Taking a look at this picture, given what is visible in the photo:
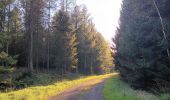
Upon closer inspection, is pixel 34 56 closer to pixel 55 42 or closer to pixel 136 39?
pixel 55 42

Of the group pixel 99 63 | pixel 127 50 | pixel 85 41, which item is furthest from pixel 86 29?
pixel 127 50

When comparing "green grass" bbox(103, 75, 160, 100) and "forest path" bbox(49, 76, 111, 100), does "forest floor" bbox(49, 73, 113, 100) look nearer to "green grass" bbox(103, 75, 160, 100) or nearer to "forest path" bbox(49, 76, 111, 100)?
"forest path" bbox(49, 76, 111, 100)

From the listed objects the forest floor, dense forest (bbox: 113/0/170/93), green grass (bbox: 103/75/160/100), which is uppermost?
dense forest (bbox: 113/0/170/93)

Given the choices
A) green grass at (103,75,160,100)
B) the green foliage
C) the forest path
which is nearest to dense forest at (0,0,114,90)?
the green foliage

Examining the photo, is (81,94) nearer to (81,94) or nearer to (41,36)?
(81,94)

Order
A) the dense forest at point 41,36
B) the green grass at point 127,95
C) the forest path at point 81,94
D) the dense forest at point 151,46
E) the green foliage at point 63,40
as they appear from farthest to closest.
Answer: the green foliage at point 63,40
the dense forest at point 41,36
the forest path at point 81,94
the dense forest at point 151,46
the green grass at point 127,95

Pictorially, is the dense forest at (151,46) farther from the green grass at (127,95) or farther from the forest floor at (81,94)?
the forest floor at (81,94)

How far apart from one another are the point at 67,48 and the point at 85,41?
14.5m

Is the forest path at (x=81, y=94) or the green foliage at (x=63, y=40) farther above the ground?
the green foliage at (x=63, y=40)

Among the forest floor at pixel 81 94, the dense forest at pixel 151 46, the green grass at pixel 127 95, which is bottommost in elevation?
the forest floor at pixel 81 94

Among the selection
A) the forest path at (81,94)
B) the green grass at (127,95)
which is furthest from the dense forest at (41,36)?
the green grass at (127,95)

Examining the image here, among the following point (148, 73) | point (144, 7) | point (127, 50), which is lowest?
point (148, 73)

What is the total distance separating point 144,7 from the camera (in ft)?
65.8

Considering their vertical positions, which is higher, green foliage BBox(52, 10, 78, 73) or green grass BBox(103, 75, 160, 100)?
→ green foliage BBox(52, 10, 78, 73)
